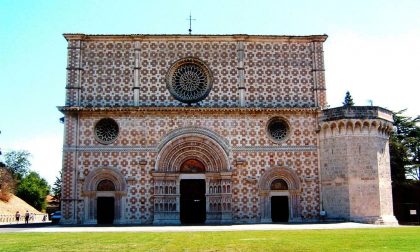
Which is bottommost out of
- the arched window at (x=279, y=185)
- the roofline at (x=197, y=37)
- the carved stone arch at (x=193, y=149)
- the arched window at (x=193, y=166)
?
the arched window at (x=279, y=185)

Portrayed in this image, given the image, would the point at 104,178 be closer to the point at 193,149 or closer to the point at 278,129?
the point at 193,149

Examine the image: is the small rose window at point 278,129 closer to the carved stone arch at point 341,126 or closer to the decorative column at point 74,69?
the carved stone arch at point 341,126

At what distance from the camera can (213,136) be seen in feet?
109

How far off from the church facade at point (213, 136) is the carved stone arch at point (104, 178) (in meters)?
0.07

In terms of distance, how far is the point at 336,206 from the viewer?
32312 millimetres

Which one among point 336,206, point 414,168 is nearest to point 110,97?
point 336,206

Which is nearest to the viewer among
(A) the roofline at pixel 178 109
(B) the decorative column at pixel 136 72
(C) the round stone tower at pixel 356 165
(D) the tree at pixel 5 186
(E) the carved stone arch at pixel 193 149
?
(C) the round stone tower at pixel 356 165

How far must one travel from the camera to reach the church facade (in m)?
32.4

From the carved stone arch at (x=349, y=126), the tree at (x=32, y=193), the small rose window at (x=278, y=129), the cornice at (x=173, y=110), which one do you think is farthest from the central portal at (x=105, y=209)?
the tree at (x=32, y=193)

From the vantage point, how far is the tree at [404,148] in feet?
140

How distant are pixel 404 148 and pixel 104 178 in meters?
27.5

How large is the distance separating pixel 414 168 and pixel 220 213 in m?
21.6

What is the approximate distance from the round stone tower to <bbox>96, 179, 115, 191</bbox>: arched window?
49.0ft

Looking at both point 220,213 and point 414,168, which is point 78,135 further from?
point 414,168
